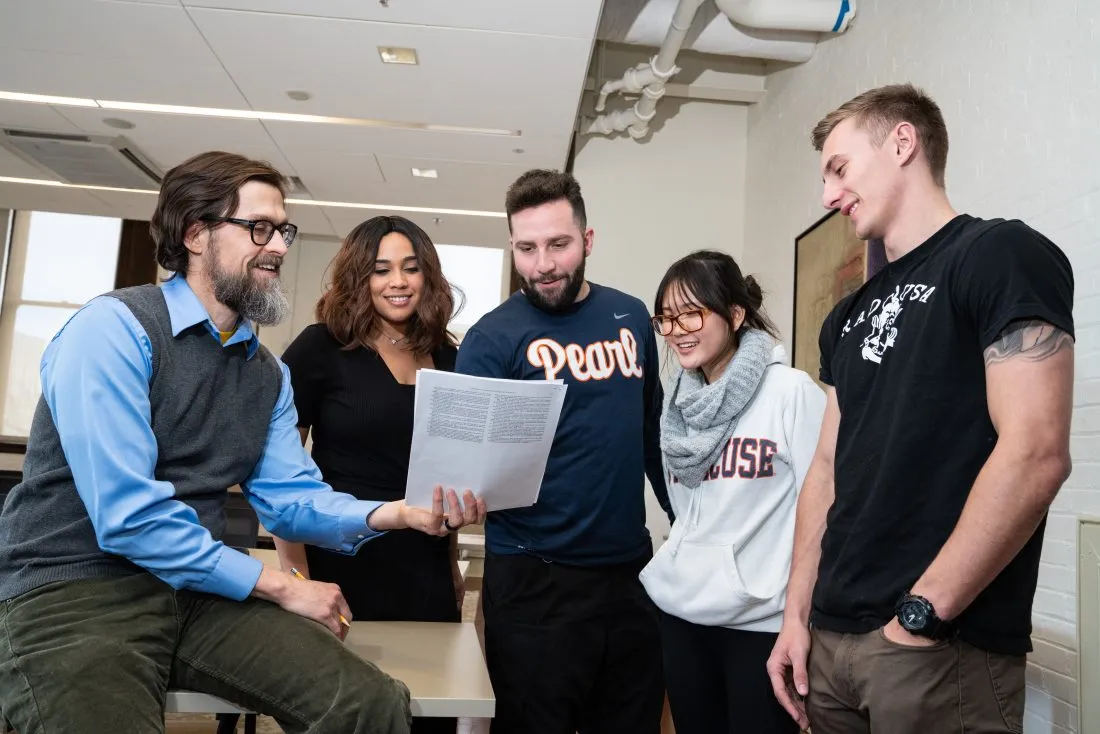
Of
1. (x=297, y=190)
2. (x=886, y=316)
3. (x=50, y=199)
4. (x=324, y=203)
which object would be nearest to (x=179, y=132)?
(x=297, y=190)

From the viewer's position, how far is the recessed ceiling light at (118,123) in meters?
4.94

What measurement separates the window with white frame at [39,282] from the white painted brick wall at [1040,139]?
24.8 feet

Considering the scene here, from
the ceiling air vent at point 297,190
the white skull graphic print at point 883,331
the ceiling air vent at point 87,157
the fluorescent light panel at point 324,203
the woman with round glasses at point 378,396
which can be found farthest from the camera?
the fluorescent light panel at point 324,203

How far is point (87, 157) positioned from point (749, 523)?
5.47 m

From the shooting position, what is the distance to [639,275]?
Result: 5457mm

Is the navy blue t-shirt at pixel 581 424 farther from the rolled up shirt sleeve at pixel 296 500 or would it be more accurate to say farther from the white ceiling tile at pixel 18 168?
the white ceiling tile at pixel 18 168

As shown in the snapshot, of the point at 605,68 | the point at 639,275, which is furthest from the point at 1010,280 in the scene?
the point at 605,68

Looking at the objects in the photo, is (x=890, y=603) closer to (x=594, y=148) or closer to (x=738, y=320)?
(x=738, y=320)

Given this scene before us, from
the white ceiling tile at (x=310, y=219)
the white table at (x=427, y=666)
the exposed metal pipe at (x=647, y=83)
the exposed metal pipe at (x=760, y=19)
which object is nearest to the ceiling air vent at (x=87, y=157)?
the white ceiling tile at (x=310, y=219)

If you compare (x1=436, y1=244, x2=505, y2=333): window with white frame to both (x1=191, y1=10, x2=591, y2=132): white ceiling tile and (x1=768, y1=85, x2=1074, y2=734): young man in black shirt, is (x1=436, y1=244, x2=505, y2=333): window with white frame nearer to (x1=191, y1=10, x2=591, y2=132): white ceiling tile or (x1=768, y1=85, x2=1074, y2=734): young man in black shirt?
(x1=191, y1=10, x2=591, y2=132): white ceiling tile

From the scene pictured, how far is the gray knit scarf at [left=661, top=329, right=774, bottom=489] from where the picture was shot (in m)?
1.73

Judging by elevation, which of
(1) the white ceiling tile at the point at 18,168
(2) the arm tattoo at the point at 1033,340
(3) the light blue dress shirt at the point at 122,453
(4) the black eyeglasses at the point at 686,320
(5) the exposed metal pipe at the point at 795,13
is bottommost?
(3) the light blue dress shirt at the point at 122,453

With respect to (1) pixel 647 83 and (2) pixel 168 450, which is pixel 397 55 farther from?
(2) pixel 168 450

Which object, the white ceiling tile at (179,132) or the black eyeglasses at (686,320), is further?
the white ceiling tile at (179,132)
